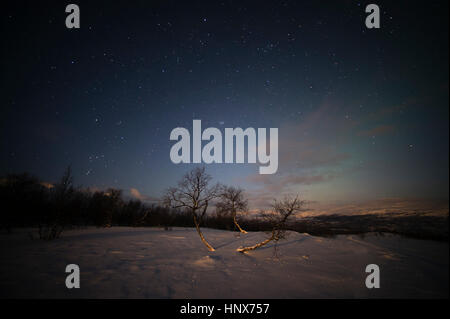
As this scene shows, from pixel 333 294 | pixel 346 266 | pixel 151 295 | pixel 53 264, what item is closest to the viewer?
pixel 151 295

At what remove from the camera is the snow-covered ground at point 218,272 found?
5719 millimetres

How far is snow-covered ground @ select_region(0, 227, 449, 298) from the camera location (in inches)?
225

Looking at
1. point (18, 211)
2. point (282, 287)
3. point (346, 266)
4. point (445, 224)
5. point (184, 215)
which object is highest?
point (445, 224)

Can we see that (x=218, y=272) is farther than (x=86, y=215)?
No

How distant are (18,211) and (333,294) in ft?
145

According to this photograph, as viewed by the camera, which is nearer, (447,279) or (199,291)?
(199,291)

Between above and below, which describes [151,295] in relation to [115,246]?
above

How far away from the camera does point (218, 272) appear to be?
23.6ft

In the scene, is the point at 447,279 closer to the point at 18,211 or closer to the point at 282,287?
the point at 282,287

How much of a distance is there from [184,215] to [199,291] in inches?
1774

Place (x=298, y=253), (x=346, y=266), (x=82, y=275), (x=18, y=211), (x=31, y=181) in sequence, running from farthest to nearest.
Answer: (x=31, y=181) → (x=18, y=211) → (x=298, y=253) → (x=346, y=266) → (x=82, y=275)

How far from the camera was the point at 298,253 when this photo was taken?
34.6ft

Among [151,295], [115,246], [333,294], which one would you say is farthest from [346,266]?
[115,246]

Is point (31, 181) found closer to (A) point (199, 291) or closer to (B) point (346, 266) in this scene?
(A) point (199, 291)
